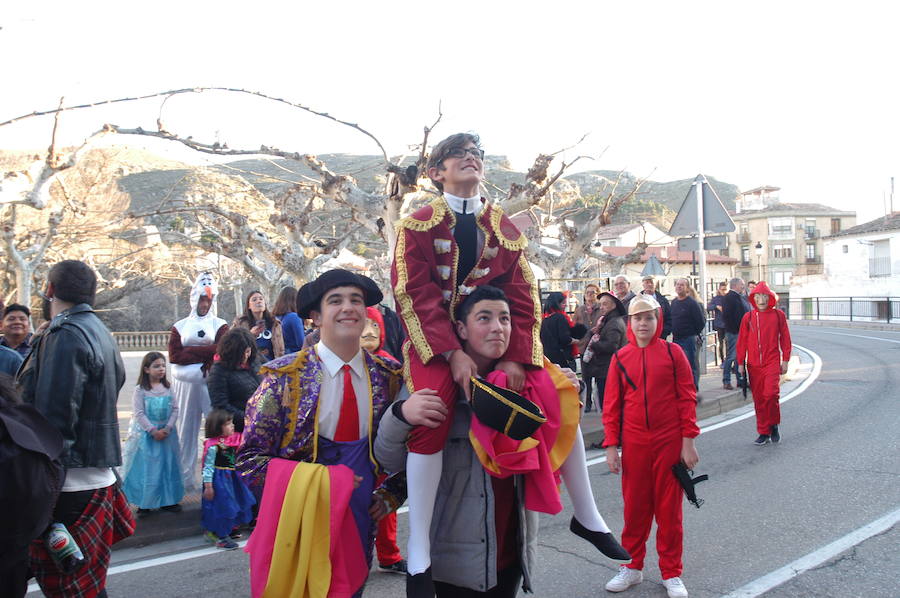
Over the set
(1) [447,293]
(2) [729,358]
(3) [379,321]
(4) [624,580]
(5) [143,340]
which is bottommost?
(5) [143,340]

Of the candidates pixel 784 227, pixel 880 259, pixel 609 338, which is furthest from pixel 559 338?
pixel 784 227

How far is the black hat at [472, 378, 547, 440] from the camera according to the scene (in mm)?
2193

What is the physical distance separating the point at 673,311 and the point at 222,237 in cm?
912

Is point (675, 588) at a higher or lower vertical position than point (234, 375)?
lower

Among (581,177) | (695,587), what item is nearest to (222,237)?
(695,587)

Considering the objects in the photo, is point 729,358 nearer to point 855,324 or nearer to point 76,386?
point 76,386

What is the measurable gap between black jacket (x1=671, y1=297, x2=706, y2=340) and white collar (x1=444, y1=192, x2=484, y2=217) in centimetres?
890

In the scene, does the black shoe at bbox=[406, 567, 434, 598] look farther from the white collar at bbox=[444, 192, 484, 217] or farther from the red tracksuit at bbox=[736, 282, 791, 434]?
the red tracksuit at bbox=[736, 282, 791, 434]

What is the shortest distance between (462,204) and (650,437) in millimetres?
2147

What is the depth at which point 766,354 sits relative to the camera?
8.08m

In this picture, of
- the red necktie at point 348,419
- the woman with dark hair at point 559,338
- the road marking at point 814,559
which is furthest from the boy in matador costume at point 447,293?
the woman with dark hair at point 559,338

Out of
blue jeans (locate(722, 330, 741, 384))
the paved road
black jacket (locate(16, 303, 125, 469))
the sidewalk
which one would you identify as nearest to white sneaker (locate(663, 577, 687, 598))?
the paved road

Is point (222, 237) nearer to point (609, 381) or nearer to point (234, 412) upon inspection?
point (234, 412)

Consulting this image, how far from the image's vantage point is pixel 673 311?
11.2 metres
